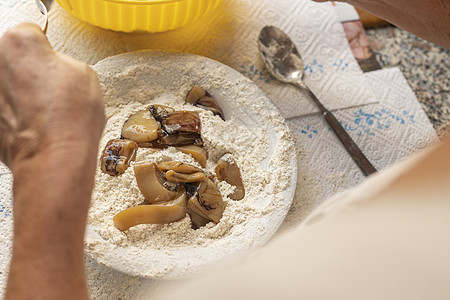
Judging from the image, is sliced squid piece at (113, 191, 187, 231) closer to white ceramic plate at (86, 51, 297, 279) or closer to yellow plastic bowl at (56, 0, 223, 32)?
white ceramic plate at (86, 51, 297, 279)

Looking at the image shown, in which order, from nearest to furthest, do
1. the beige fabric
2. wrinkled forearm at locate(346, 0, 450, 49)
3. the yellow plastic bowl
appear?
the beige fabric, wrinkled forearm at locate(346, 0, 450, 49), the yellow plastic bowl

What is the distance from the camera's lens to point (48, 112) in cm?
48

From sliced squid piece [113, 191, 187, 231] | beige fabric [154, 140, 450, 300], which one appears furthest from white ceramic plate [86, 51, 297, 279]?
beige fabric [154, 140, 450, 300]

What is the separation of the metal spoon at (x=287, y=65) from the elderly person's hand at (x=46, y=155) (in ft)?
2.06

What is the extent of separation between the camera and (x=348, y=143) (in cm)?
104

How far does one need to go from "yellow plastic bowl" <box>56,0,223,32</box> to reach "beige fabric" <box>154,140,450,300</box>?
2.38ft

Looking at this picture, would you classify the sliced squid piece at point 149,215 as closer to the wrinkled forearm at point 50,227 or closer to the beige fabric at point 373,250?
the wrinkled forearm at point 50,227

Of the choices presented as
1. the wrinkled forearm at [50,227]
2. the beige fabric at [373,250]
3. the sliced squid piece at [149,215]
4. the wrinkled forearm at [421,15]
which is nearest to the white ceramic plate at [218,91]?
the sliced squid piece at [149,215]

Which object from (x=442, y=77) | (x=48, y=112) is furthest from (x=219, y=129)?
(x=442, y=77)

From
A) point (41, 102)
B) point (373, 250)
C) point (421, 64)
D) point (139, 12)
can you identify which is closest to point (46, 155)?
point (41, 102)

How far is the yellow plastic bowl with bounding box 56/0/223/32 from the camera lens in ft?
3.00

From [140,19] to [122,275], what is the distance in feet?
1.61

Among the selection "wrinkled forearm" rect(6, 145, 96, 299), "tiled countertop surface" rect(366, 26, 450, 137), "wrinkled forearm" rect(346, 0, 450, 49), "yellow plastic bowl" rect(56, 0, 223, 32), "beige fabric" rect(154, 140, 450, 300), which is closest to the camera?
"beige fabric" rect(154, 140, 450, 300)

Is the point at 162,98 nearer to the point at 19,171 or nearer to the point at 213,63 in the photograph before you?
the point at 213,63
